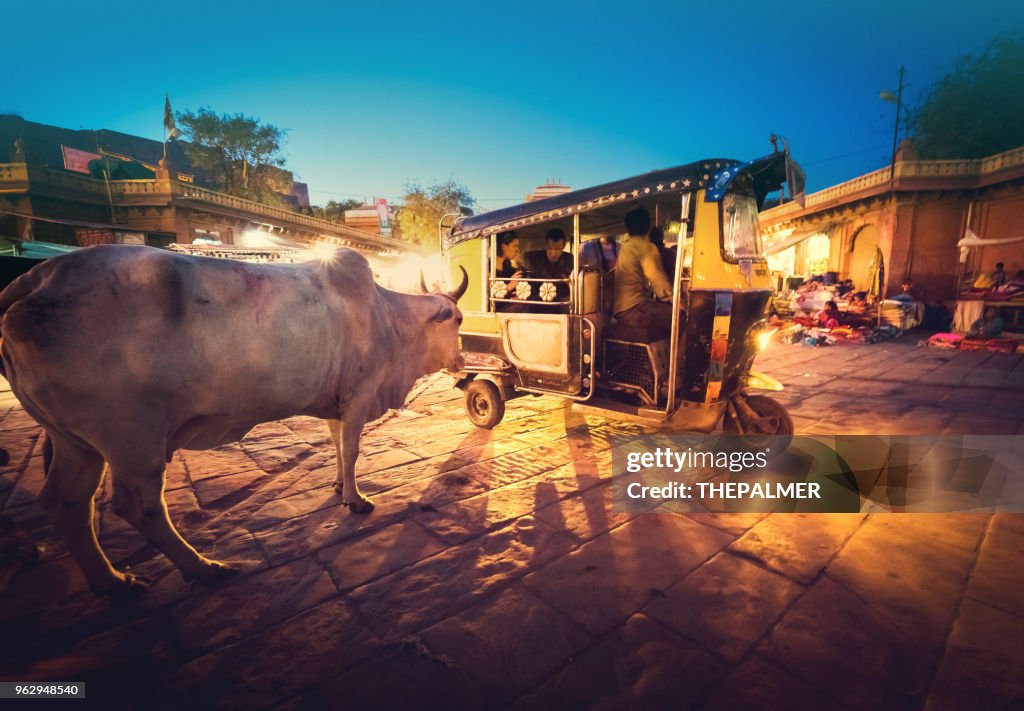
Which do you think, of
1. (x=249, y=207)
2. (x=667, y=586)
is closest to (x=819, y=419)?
(x=667, y=586)

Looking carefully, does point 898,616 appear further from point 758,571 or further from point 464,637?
point 464,637

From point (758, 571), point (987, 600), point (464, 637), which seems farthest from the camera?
point (758, 571)

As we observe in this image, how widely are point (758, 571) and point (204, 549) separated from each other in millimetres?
3891

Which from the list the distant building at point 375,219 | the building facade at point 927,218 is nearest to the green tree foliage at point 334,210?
the distant building at point 375,219

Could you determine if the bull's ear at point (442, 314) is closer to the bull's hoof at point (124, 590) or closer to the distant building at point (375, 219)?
the bull's hoof at point (124, 590)

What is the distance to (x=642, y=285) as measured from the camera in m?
5.27

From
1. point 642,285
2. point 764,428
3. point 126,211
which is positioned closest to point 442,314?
point 642,285

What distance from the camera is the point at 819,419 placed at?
20.3ft

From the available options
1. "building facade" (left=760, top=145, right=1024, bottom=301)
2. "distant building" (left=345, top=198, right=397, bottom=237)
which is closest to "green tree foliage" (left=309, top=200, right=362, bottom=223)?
"distant building" (left=345, top=198, right=397, bottom=237)

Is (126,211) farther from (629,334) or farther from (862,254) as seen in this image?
(862,254)

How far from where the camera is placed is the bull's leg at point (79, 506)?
262 centimetres

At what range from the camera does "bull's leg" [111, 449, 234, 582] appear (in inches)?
101

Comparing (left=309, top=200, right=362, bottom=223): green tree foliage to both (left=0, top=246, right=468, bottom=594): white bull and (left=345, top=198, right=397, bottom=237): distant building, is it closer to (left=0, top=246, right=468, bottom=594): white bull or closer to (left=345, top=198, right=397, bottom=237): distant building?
(left=345, top=198, right=397, bottom=237): distant building

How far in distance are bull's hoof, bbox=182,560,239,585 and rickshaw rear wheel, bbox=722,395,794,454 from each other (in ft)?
16.1
